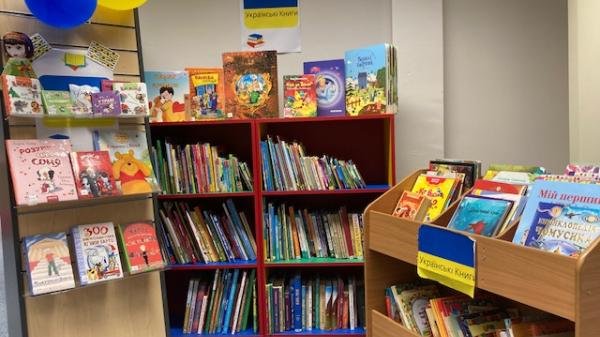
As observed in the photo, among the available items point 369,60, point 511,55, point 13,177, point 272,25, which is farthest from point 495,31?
point 13,177

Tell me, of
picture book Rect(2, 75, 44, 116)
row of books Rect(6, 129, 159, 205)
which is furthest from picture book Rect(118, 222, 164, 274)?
picture book Rect(2, 75, 44, 116)

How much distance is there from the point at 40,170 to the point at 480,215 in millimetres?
1576

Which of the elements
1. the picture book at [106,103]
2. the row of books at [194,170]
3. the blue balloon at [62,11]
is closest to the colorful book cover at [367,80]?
the row of books at [194,170]

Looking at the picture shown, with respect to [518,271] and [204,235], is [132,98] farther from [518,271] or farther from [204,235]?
[518,271]

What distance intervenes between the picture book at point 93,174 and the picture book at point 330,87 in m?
1.15

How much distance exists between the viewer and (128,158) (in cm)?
204

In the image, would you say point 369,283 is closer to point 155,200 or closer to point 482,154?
point 155,200

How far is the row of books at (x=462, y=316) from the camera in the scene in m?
1.31

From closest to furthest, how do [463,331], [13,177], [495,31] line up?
[463,331], [13,177], [495,31]

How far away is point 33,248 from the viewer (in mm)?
1780

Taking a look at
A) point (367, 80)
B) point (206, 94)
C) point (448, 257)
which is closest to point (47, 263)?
point (206, 94)

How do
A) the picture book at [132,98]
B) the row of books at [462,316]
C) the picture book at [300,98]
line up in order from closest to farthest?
the row of books at [462,316] → the picture book at [132,98] → the picture book at [300,98]

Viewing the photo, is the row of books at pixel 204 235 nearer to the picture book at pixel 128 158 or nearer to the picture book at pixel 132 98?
the picture book at pixel 128 158

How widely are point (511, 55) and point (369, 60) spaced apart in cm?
98
